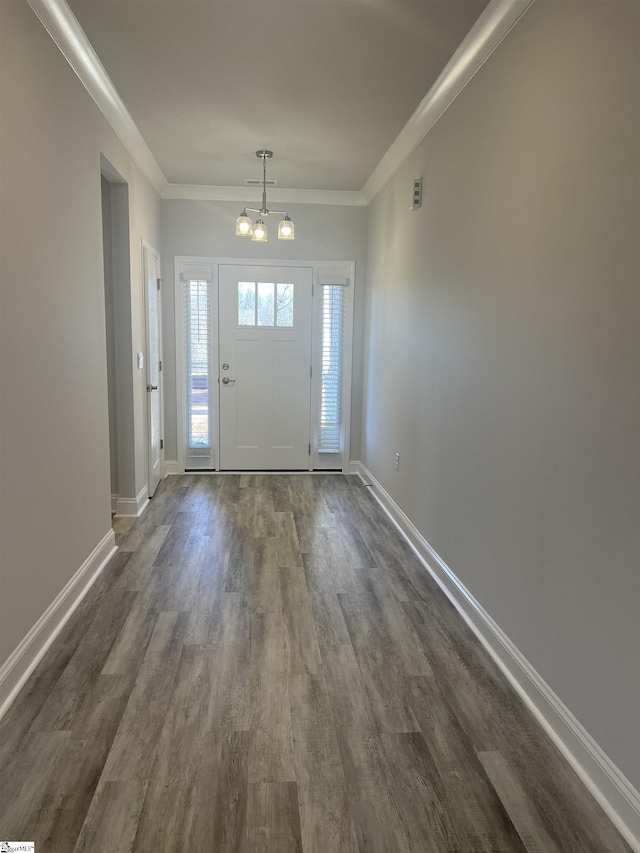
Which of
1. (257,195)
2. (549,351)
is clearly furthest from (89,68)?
(549,351)

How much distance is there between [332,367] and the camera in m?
5.32

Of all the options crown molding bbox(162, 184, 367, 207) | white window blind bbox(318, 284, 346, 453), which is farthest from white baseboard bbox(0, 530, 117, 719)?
crown molding bbox(162, 184, 367, 207)

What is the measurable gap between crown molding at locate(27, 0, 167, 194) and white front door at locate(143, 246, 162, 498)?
77 centimetres

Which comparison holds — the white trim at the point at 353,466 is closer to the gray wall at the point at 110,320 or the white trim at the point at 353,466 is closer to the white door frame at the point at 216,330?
the white door frame at the point at 216,330

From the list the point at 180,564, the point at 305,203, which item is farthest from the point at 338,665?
the point at 305,203

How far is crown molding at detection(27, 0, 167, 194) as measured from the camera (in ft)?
7.18

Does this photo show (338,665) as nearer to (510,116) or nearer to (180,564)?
(180,564)

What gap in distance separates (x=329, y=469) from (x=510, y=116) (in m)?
3.72

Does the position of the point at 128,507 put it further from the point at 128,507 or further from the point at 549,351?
the point at 549,351

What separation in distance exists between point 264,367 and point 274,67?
2825 millimetres

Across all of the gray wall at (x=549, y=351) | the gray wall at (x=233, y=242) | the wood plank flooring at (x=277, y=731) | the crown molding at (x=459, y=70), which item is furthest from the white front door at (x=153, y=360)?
the gray wall at (x=549, y=351)

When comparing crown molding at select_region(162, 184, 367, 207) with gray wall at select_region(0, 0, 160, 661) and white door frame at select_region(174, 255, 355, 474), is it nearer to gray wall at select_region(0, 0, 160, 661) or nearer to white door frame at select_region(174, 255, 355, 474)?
white door frame at select_region(174, 255, 355, 474)

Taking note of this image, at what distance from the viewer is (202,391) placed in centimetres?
523

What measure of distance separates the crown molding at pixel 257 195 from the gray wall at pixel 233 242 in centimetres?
4
